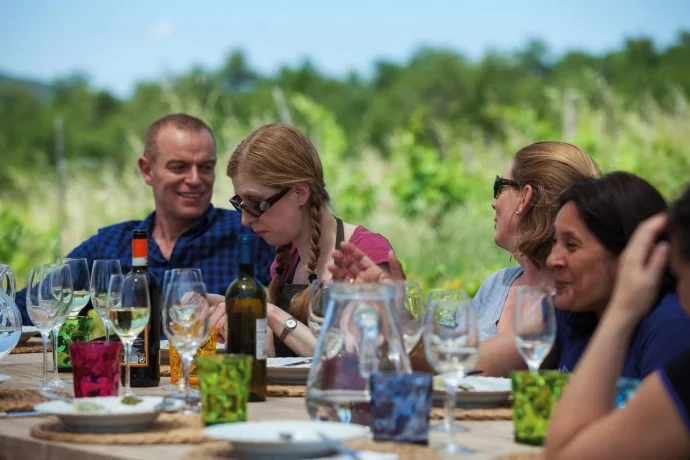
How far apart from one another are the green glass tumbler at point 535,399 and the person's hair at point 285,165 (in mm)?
1572

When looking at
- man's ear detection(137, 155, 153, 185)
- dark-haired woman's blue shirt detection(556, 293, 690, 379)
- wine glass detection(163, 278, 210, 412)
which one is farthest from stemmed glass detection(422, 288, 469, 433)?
man's ear detection(137, 155, 153, 185)

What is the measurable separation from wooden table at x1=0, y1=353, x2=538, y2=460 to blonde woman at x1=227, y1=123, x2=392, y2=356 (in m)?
1.14

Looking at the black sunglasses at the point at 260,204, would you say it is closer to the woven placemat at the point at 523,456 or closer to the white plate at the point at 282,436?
the white plate at the point at 282,436

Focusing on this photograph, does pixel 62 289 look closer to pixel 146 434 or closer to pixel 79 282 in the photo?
pixel 79 282

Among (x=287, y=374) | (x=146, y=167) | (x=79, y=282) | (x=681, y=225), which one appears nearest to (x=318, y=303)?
(x=287, y=374)

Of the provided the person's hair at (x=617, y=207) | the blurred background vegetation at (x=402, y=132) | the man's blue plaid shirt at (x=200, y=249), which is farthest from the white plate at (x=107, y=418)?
the blurred background vegetation at (x=402, y=132)

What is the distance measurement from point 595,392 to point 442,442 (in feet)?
1.07

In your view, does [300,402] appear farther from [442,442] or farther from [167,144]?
[167,144]

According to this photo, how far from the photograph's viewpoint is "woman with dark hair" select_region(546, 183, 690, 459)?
1.53 meters

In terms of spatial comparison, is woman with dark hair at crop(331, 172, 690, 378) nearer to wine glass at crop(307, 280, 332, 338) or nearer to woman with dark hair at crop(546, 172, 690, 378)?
woman with dark hair at crop(546, 172, 690, 378)

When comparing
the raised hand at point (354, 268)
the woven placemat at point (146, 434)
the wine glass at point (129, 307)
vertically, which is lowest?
the woven placemat at point (146, 434)

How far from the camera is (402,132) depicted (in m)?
10.2

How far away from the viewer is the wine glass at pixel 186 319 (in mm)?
2188

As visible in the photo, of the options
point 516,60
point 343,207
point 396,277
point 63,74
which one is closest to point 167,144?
point 396,277
